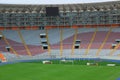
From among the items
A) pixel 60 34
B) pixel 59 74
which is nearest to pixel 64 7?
pixel 60 34

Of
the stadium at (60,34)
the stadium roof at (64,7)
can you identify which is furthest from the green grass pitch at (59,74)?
the stadium roof at (64,7)

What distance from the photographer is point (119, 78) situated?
28.7m

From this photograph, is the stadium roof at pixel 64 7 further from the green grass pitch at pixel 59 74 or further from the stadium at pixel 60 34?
the green grass pitch at pixel 59 74

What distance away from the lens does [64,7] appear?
58.6 meters

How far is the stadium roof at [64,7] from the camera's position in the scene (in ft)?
184

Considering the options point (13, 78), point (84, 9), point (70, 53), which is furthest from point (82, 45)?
point (13, 78)

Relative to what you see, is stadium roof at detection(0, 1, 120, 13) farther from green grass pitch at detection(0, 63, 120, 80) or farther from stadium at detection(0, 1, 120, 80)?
green grass pitch at detection(0, 63, 120, 80)

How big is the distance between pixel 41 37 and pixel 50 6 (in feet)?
25.5

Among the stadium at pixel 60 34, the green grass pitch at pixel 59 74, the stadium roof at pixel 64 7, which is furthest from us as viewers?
the stadium roof at pixel 64 7

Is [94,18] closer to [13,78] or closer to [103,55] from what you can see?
[103,55]

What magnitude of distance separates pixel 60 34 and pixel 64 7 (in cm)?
680

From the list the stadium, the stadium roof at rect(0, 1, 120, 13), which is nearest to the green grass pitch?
the stadium

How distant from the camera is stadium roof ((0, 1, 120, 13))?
56.2 meters

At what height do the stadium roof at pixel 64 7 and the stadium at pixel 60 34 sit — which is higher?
the stadium roof at pixel 64 7
